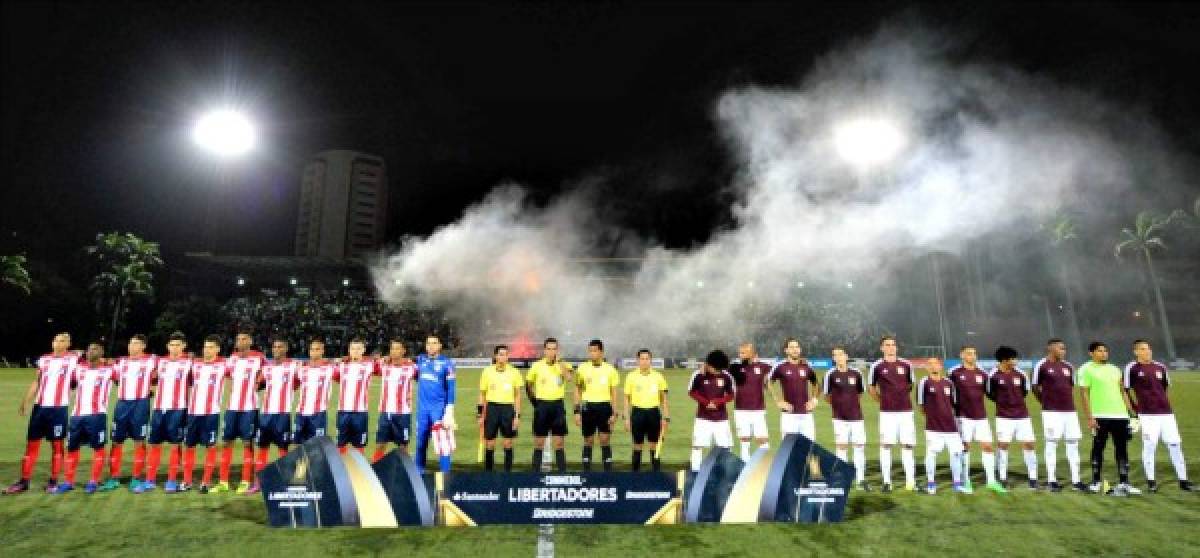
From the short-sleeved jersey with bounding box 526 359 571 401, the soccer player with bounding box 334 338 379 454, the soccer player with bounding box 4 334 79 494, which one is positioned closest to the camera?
the soccer player with bounding box 4 334 79 494

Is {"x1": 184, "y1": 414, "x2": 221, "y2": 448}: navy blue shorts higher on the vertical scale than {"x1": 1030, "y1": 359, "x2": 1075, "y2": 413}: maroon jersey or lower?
lower

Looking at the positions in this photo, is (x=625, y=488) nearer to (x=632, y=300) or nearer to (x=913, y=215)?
(x=913, y=215)

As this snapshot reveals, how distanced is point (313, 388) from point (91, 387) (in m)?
3.24

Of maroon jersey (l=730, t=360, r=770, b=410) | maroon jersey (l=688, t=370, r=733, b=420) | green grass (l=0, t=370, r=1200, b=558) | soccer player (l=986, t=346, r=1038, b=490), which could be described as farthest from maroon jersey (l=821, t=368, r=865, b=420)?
soccer player (l=986, t=346, r=1038, b=490)

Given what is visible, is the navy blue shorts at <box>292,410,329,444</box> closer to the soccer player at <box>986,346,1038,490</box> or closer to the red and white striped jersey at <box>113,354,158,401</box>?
the red and white striped jersey at <box>113,354,158,401</box>

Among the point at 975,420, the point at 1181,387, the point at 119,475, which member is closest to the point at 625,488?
the point at 975,420

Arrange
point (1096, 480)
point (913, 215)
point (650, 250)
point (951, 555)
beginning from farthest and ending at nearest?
point (650, 250) < point (913, 215) < point (1096, 480) < point (951, 555)

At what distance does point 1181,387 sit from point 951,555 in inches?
1250

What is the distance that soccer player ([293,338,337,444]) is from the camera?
30.8 ft

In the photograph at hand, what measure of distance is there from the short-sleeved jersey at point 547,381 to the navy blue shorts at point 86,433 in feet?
21.4

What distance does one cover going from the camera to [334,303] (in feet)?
182

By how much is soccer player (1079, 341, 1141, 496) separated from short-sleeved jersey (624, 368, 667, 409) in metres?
6.54

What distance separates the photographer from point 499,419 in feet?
31.2

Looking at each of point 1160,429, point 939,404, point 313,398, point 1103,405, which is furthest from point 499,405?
point 1160,429
